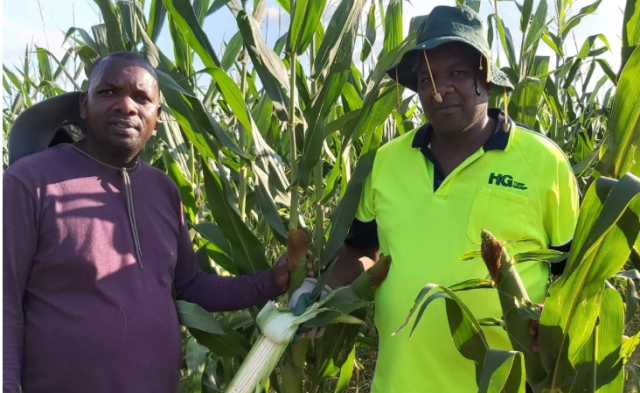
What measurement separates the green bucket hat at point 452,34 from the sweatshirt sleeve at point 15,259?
1025 millimetres

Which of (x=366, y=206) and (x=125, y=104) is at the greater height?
(x=125, y=104)

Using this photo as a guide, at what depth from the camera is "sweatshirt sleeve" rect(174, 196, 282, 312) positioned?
1.64m

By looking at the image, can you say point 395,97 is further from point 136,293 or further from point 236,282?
point 136,293

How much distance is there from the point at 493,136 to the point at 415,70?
28 centimetres

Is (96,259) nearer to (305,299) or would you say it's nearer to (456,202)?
(305,299)

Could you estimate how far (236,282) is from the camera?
167 cm

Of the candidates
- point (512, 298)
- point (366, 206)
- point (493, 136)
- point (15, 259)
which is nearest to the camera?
point (512, 298)

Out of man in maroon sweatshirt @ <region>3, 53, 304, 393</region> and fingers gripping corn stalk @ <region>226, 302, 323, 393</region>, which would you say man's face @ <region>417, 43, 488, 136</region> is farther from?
man in maroon sweatshirt @ <region>3, 53, 304, 393</region>

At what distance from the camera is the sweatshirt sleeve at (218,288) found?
1641 mm

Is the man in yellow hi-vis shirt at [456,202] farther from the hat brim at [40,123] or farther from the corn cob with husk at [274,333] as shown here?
the hat brim at [40,123]

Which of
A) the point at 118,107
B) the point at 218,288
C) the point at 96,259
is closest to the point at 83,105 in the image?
the point at 118,107

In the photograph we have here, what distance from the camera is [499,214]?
135 centimetres

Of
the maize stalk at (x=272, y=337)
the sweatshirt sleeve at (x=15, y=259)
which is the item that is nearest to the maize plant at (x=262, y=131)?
the maize stalk at (x=272, y=337)

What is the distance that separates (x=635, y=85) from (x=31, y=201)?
1253 mm
